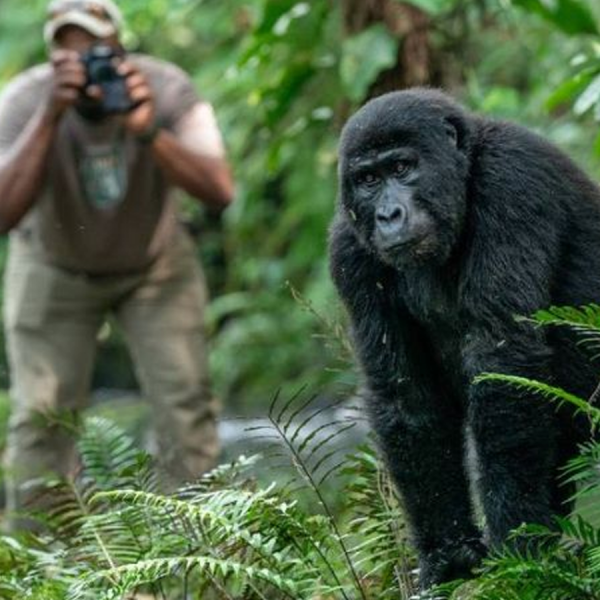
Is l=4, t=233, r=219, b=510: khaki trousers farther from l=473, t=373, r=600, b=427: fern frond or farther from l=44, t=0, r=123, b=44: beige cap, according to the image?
l=473, t=373, r=600, b=427: fern frond

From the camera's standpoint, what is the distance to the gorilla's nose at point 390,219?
5207 mm

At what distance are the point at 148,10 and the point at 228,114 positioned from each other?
1.11m

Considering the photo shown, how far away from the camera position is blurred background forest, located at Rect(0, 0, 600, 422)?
26.7 ft

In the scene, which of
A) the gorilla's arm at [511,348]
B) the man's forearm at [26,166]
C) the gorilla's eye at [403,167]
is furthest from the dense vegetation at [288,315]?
the man's forearm at [26,166]

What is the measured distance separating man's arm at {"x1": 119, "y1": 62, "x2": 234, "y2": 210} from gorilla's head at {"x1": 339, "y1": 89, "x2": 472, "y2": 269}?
3092 mm

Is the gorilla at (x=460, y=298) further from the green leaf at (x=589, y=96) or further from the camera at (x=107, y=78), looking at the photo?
the camera at (x=107, y=78)

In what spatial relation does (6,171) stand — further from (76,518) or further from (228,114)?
(228,114)

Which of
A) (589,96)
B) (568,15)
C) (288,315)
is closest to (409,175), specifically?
(589,96)

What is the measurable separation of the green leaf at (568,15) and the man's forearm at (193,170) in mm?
1948

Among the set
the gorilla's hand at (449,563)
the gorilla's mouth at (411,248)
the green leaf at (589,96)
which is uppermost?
the green leaf at (589,96)

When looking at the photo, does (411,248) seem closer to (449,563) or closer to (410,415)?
(410,415)

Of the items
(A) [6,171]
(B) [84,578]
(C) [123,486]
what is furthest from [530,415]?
(A) [6,171]

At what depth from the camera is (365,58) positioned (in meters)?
8.12

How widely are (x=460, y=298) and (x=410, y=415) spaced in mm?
464
